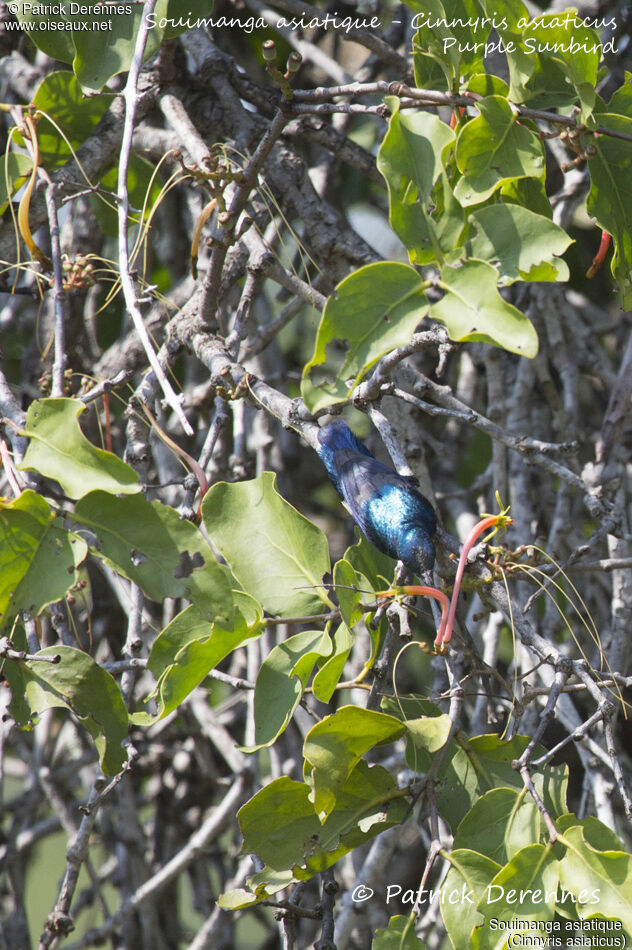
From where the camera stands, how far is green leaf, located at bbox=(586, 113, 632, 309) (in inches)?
46.0

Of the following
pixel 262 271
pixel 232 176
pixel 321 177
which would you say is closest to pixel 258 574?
pixel 232 176

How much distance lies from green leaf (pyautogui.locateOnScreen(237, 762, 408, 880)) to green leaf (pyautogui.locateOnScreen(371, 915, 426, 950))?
3.6 inches

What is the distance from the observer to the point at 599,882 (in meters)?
0.91

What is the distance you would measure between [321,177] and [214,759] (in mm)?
1494

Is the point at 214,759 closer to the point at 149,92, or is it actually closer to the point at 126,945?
the point at 126,945

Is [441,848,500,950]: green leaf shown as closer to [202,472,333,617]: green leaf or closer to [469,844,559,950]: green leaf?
[469,844,559,950]: green leaf

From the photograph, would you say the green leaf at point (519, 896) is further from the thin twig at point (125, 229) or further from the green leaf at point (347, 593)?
the thin twig at point (125, 229)

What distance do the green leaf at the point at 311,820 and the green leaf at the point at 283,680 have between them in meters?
0.06

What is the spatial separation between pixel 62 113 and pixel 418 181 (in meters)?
0.97

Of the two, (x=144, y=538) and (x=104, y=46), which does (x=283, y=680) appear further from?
(x=104, y=46)

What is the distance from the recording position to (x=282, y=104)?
3.99 ft

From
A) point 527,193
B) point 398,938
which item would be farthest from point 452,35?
point 398,938

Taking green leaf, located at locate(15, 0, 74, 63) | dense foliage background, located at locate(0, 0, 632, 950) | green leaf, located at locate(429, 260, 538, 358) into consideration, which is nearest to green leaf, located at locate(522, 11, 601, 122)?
dense foliage background, located at locate(0, 0, 632, 950)

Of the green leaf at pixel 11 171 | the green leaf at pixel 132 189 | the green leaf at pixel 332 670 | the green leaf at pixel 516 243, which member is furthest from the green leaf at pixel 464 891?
the green leaf at pixel 132 189
